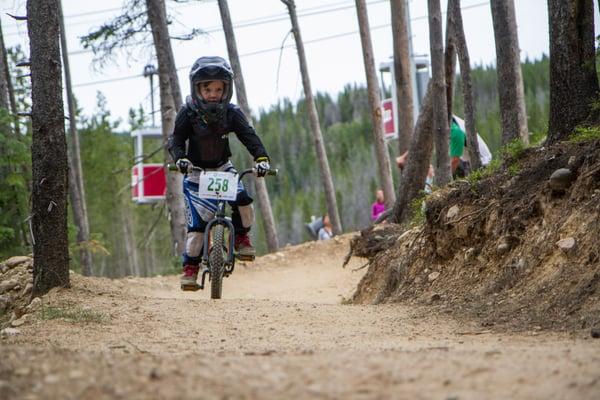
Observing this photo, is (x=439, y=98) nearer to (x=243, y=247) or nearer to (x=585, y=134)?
(x=243, y=247)

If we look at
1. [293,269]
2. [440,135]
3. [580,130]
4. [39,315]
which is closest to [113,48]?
[293,269]

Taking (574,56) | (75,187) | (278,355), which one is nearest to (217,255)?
(574,56)

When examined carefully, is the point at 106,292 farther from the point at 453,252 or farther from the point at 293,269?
the point at 293,269

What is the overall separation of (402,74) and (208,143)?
32.4 feet

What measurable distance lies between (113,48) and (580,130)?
15.3 metres

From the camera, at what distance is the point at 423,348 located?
539 centimetres

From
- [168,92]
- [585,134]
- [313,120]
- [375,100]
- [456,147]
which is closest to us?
[585,134]

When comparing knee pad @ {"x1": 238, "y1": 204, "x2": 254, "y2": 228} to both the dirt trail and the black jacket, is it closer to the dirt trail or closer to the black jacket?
the black jacket

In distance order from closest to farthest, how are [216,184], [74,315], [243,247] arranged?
[74,315], [216,184], [243,247]

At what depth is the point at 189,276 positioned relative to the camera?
9.88 metres

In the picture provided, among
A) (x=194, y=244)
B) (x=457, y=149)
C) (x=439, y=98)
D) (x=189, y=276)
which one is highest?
(x=439, y=98)

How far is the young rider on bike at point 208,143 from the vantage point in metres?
9.44

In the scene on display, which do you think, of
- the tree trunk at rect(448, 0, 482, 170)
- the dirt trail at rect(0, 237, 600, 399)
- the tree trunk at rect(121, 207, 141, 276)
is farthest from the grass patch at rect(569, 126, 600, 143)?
the tree trunk at rect(121, 207, 141, 276)

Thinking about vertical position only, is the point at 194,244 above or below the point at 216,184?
below
